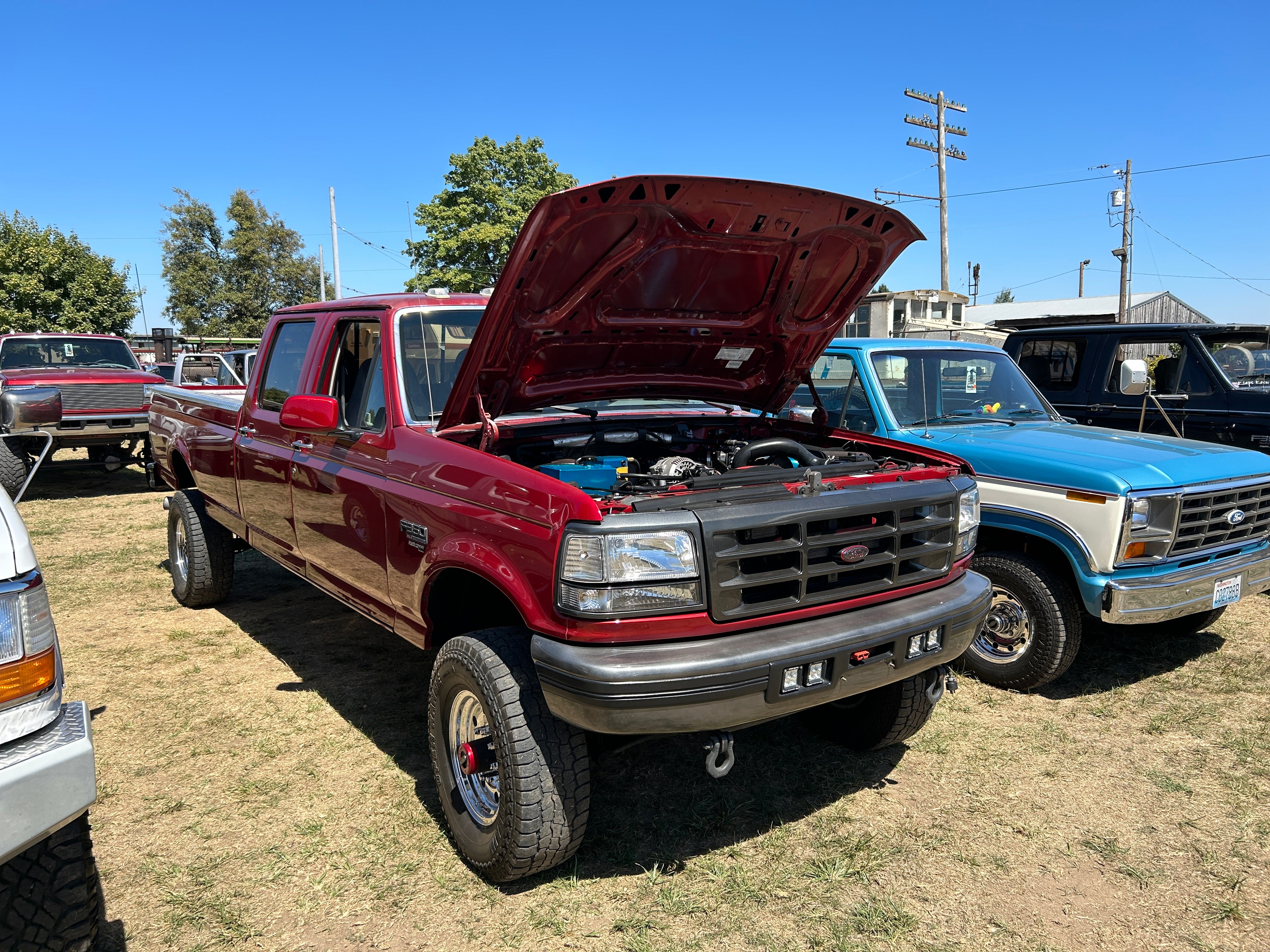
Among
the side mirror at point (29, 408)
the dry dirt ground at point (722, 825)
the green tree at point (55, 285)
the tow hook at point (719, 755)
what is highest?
the green tree at point (55, 285)

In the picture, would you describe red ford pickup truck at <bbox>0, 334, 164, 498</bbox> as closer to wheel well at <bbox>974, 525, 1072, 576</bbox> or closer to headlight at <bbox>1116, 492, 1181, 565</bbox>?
wheel well at <bbox>974, 525, 1072, 576</bbox>

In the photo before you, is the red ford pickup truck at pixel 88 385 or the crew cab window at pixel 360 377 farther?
the red ford pickup truck at pixel 88 385

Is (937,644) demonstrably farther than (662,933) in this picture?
Yes

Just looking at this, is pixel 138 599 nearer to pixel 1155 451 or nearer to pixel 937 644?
pixel 937 644

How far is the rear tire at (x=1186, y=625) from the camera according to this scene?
5.20 metres

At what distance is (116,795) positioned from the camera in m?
3.44

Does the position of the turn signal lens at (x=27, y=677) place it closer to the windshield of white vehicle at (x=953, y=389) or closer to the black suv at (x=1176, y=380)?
the windshield of white vehicle at (x=953, y=389)

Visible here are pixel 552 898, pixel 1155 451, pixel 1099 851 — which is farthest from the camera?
pixel 1155 451

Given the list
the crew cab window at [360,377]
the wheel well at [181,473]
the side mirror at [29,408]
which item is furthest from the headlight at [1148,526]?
the wheel well at [181,473]

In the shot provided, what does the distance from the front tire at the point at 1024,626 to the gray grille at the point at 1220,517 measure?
23.7 inches

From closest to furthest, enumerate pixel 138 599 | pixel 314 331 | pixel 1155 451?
pixel 314 331
pixel 1155 451
pixel 138 599

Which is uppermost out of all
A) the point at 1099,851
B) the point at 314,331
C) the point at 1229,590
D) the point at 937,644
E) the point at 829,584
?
the point at 314,331

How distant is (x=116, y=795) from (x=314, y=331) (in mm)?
2287

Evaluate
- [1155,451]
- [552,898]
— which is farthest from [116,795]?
[1155,451]
